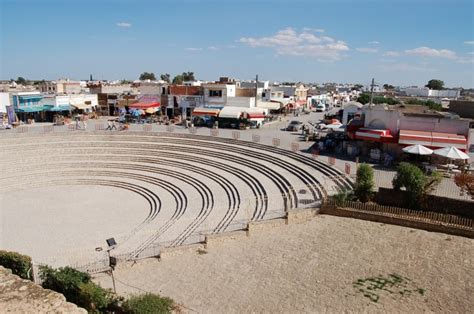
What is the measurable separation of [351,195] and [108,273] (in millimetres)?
12926

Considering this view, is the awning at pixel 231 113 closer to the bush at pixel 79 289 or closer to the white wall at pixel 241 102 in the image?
the white wall at pixel 241 102

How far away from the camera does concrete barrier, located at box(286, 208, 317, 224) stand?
61.1 feet

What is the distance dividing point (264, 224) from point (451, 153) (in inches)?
565

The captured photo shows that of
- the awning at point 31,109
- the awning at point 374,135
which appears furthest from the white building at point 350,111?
the awning at point 31,109

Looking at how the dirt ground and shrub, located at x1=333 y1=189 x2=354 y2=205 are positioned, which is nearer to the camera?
the dirt ground

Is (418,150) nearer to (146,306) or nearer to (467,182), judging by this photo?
(467,182)

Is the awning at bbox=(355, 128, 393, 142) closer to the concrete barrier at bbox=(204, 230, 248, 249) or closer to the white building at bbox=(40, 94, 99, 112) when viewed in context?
the concrete barrier at bbox=(204, 230, 248, 249)

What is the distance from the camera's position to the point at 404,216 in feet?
59.8

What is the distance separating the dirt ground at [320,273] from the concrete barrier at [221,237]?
0.72ft

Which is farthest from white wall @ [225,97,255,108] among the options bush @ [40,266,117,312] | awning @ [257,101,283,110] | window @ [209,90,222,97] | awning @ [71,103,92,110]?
bush @ [40,266,117,312]

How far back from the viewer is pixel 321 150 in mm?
31094

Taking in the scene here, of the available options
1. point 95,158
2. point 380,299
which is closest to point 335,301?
point 380,299

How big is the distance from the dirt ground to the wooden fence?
0.48 metres

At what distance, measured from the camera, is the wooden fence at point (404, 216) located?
17141mm
